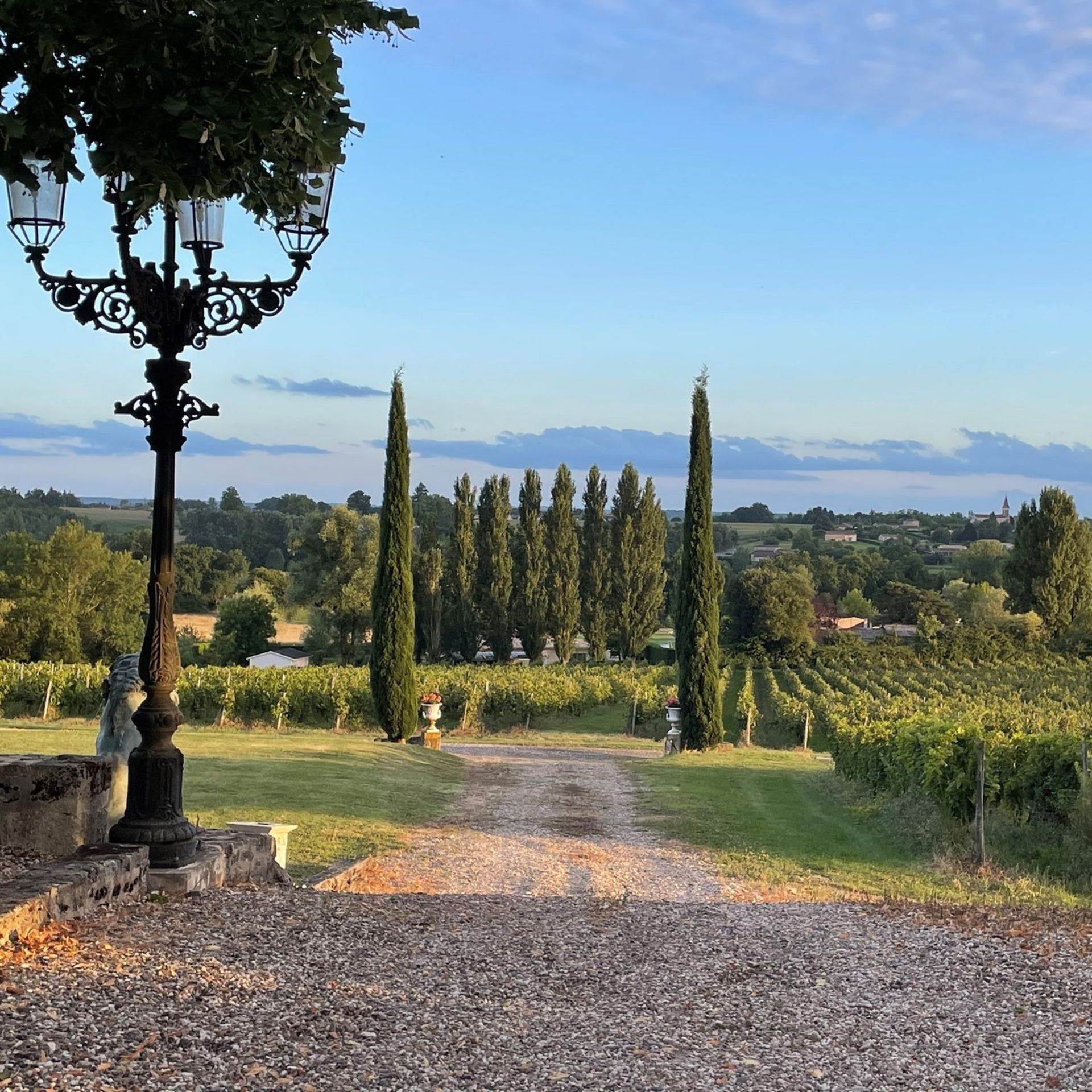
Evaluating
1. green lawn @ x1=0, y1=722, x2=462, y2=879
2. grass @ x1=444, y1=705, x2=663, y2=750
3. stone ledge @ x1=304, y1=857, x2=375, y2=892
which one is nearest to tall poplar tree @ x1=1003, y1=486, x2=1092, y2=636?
grass @ x1=444, y1=705, x2=663, y2=750

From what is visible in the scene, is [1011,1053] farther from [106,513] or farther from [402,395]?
[106,513]

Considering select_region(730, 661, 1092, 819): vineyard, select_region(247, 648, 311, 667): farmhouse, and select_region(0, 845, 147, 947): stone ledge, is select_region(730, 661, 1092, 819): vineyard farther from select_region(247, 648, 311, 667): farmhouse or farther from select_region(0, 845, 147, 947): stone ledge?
select_region(247, 648, 311, 667): farmhouse

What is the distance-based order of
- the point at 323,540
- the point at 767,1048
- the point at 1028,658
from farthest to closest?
the point at 1028,658 < the point at 323,540 < the point at 767,1048

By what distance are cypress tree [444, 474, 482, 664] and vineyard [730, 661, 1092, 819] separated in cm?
1171

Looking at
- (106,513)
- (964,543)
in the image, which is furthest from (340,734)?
(964,543)

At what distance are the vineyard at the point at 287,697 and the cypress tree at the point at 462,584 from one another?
15424 mm

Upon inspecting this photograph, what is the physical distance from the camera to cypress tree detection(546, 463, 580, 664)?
4825 centimetres

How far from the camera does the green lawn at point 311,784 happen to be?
34.4 ft

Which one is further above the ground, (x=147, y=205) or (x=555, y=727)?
(x=147, y=205)

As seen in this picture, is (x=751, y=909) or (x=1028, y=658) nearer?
(x=751, y=909)

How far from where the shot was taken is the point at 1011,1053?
4066mm

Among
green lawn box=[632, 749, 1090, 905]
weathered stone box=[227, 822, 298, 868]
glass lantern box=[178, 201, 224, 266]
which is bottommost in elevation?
green lawn box=[632, 749, 1090, 905]

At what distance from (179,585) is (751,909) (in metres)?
57.9

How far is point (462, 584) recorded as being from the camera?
158 ft
